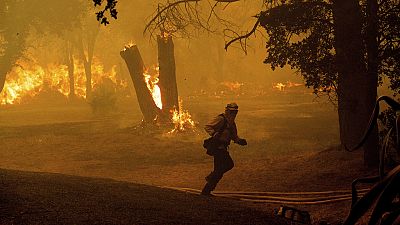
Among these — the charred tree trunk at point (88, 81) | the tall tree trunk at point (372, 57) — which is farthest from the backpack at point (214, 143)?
the charred tree trunk at point (88, 81)

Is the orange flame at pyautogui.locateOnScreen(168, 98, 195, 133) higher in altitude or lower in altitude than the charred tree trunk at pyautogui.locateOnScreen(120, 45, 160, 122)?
lower

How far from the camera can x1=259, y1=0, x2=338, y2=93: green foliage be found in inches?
416

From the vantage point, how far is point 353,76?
10.4 m

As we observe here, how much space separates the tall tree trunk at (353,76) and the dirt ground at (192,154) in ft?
2.32

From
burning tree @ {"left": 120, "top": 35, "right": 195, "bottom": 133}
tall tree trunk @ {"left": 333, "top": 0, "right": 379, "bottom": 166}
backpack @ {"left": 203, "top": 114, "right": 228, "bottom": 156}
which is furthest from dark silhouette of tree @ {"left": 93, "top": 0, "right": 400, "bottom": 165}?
burning tree @ {"left": 120, "top": 35, "right": 195, "bottom": 133}

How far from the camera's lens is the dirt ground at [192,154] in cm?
1041

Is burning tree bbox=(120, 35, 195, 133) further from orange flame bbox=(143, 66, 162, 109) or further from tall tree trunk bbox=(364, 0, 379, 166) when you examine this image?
tall tree trunk bbox=(364, 0, 379, 166)

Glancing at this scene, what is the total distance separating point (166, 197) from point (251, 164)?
6509 millimetres

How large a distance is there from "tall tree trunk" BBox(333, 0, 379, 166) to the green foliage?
0.26m

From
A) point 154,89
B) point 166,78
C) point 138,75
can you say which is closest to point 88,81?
point 138,75

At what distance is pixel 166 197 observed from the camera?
279 inches

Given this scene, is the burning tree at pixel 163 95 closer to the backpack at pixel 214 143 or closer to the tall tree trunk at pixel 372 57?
the tall tree trunk at pixel 372 57

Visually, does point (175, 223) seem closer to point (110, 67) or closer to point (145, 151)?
point (145, 151)

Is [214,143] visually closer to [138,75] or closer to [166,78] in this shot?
[166,78]
